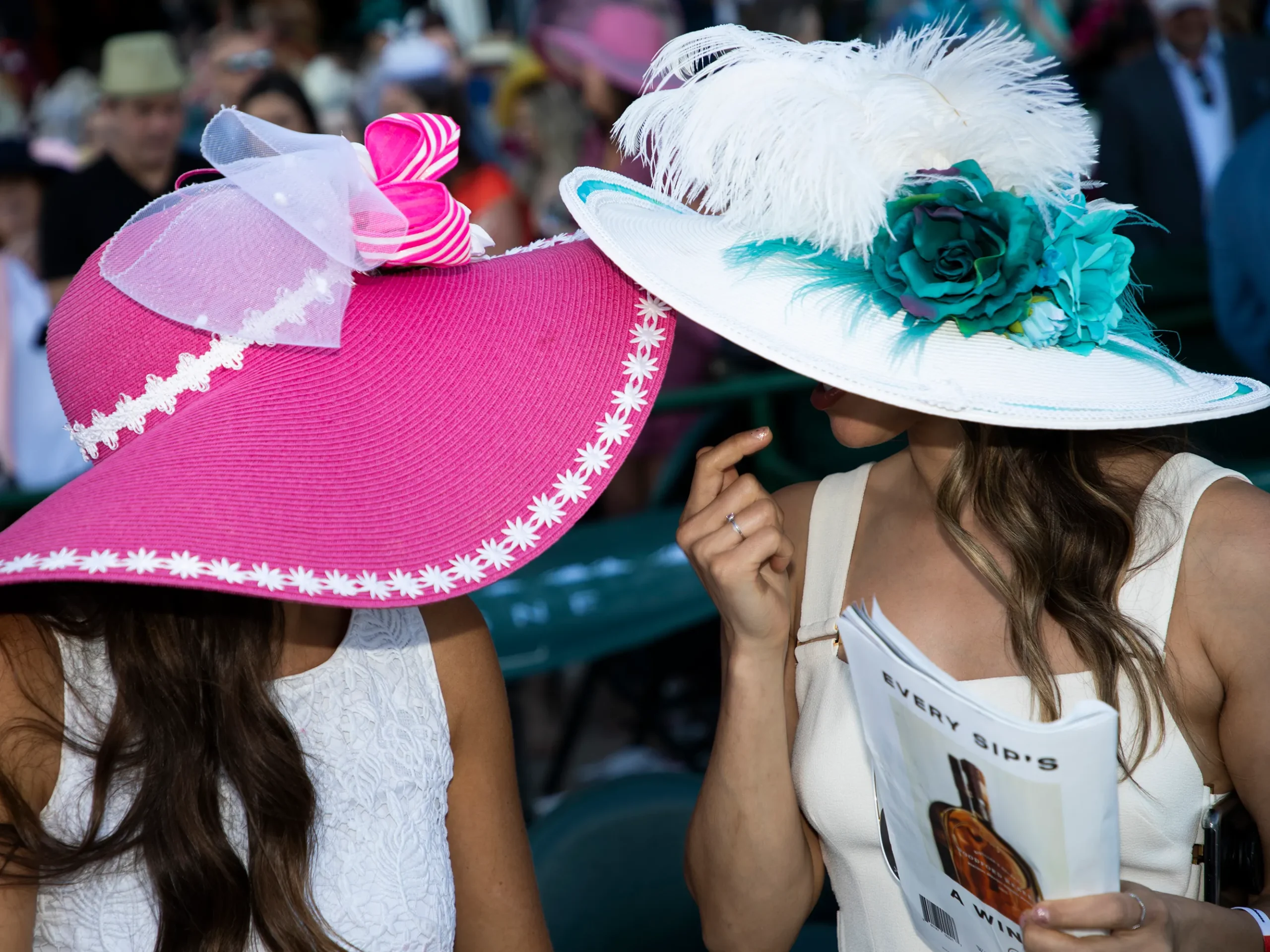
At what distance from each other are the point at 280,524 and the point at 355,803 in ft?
1.53

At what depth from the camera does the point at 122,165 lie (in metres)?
4.59

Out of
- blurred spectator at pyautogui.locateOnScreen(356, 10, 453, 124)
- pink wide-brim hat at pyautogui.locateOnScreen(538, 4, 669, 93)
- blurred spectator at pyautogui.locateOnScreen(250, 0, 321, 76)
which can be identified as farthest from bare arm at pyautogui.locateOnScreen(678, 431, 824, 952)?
blurred spectator at pyautogui.locateOnScreen(250, 0, 321, 76)

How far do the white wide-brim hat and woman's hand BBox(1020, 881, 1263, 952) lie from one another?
0.47 metres

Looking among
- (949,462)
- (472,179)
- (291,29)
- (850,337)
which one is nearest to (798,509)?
(949,462)

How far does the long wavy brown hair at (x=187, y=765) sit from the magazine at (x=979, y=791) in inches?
26.4

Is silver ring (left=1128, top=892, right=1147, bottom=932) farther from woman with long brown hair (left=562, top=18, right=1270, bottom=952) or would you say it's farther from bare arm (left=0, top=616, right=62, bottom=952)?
bare arm (left=0, top=616, right=62, bottom=952)

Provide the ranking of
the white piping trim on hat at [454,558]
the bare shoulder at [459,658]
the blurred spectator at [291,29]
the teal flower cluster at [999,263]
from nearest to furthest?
1. the white piping trim on hat at [454,558]
2. the teal flower cluster at [999,263]
3. the bare shoulder at [459,658]
4. the blurred spectator at [291,29]

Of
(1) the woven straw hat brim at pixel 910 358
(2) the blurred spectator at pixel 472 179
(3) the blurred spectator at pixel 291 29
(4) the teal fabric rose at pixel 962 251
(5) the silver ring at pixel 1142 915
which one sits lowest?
(3) the blurred spectator at pixel 291 29

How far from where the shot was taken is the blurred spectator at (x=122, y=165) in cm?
435

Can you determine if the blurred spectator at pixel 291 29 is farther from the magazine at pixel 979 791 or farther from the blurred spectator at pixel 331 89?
the magazine at pixel 979 791

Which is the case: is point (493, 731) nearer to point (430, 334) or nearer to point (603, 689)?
point (430, 334)

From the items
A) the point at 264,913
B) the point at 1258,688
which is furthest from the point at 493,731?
the point at 1258,688

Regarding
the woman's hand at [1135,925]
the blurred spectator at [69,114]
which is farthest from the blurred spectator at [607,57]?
the blurred spectator at [69,114]

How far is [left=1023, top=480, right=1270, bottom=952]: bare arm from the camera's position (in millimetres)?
1300
